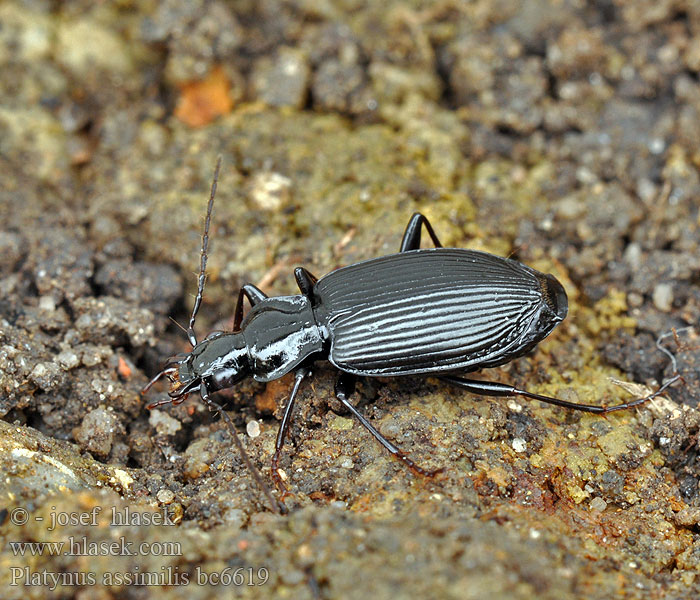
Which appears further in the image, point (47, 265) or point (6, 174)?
point (6, 174)

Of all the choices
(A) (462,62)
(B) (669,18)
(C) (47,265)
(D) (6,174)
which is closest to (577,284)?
(A) (462,62)

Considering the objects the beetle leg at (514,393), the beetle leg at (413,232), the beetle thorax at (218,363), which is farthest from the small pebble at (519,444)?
the beetle thorax at (218,363)

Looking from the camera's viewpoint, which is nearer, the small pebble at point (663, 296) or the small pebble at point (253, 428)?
the small pebble at point (253, 428)

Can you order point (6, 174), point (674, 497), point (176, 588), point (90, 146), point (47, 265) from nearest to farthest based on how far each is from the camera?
point (176, 588)
point (674, 497)
point (47, 265)
point (6, 174)
point (90, 146)

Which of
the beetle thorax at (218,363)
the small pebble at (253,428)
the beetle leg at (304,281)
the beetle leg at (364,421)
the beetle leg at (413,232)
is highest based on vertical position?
the beetle leg at (413,232)

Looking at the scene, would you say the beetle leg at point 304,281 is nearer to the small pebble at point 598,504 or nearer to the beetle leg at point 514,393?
the beetle leg at point 514,393

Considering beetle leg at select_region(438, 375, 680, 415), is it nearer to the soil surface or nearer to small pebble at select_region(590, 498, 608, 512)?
the soil surface

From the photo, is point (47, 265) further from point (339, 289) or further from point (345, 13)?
point (345, 13)
